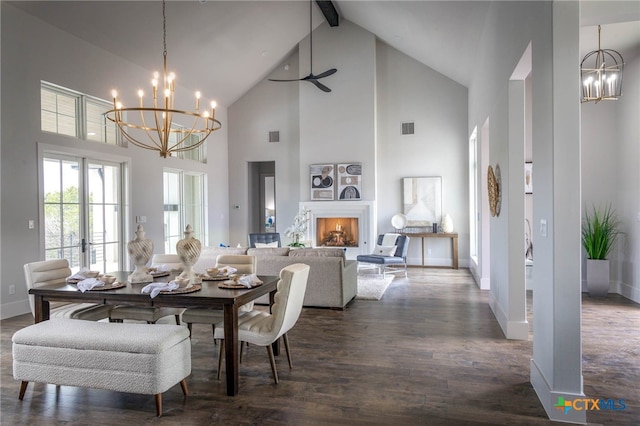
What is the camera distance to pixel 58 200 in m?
5.86

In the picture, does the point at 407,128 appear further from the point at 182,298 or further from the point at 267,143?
the point at 182,298

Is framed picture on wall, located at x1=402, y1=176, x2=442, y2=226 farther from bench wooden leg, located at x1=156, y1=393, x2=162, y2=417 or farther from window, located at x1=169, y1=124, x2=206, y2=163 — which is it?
bench wooden leg, located at x1=156, y1=393, x2=162, y2=417

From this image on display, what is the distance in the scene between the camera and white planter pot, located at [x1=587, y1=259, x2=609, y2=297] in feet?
19.3

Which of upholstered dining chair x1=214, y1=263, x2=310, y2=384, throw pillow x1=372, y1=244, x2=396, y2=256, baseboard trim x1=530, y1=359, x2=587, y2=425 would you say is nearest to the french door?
upholstered dining chair x1=214, y1=263, x2=310, y2=384

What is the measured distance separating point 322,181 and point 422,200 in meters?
2.24

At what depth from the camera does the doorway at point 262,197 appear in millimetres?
11180

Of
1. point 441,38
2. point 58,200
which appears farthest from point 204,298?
point 441,38

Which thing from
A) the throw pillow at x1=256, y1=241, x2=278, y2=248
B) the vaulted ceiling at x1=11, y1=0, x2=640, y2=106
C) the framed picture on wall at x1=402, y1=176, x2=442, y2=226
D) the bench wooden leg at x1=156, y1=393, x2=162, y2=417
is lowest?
the bench wooden leg at x1=156, y1=393, x2=162, y2=417

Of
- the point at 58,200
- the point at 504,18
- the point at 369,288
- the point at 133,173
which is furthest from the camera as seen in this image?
the point at 133,173

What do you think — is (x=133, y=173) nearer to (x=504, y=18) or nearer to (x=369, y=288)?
(x=369, y=288)

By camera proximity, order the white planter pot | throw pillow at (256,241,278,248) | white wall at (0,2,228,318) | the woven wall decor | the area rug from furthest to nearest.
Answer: throw pillow at (256,241,278,248), the area rug, the white planter pot, white wall at (0,2,228,318), the woven wall decor

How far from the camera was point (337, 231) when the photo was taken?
31.3 feet

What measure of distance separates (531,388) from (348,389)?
129 cm

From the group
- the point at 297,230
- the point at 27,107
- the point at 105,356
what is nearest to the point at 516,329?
the point at 105,356
